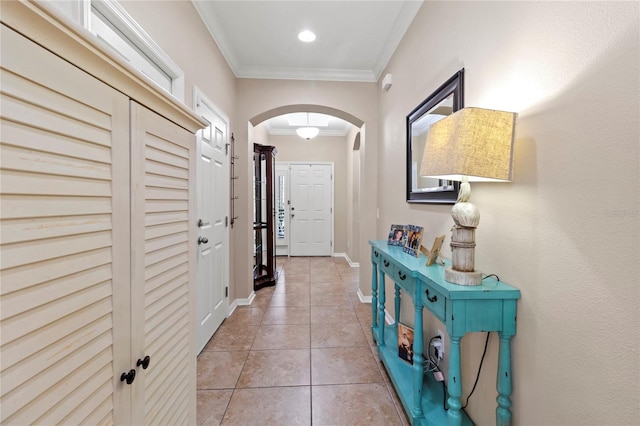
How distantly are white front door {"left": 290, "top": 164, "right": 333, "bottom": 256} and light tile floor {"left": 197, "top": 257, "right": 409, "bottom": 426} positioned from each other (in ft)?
9.26

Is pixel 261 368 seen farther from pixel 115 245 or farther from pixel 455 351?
pixel 115 245

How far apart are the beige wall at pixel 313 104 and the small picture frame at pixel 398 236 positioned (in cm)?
115

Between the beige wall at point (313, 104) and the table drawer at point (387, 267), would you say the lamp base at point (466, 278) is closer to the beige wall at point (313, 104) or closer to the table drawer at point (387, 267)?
the table drawer at point (387, 267)

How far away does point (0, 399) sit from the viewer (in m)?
0.41

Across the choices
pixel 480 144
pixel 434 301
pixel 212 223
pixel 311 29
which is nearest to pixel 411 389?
pixel 434 301

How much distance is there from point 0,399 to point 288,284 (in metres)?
3.90

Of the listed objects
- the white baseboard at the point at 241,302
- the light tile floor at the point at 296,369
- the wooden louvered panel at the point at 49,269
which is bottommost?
the light tile floor at the point at 296,369

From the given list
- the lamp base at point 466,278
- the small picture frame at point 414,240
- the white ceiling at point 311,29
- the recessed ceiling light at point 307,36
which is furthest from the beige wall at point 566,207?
the recessed ceiling light at point 307,36

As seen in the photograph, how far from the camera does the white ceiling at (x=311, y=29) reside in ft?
7.47

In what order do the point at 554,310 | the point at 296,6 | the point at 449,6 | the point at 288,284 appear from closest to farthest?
the point at 554,310 → the point at 449,6 → the point at 296,6 → the point at 288,284

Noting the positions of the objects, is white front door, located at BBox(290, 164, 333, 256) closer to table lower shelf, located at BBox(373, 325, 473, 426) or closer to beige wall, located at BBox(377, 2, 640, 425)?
table lower shelf, located at BBox(373, 325, 473, 426)

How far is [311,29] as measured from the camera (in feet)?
8.42

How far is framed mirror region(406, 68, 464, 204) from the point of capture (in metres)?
1.59

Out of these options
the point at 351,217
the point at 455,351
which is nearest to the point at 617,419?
the point at 455,351
